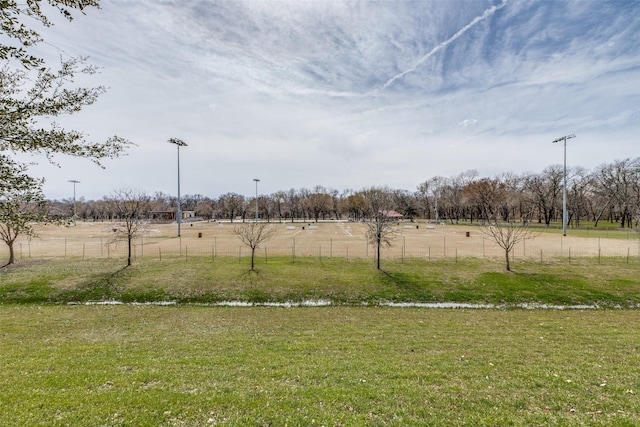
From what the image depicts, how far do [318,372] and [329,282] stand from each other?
14.5 meters

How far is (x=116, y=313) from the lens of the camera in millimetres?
15969

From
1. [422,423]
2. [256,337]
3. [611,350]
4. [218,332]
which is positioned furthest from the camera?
[218,332]

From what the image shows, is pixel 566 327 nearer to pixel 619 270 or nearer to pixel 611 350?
pixel 611 350

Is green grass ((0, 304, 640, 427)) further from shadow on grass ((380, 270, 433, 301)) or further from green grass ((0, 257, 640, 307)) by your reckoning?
green grass ((0, 257, 640, 307))

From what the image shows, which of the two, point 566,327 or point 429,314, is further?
point 429,314

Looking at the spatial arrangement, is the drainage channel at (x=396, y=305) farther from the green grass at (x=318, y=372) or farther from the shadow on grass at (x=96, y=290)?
the green grass at (x=318, y=372)

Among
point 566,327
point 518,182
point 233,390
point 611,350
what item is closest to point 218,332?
point 233,390

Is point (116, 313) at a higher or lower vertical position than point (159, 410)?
lower

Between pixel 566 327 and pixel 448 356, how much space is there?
780 cm

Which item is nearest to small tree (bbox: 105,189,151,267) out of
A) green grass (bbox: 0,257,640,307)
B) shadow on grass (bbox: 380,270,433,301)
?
green grass (bbox: 0,257,640,307)

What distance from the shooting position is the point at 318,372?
7945 millimetres

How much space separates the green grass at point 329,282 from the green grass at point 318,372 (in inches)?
236

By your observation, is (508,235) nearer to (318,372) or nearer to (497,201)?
(318,372)

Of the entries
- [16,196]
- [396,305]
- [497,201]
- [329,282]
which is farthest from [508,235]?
[497,201]
